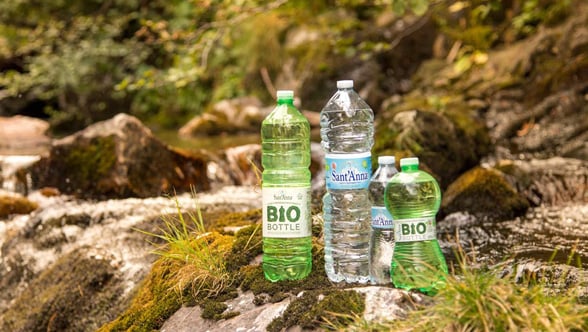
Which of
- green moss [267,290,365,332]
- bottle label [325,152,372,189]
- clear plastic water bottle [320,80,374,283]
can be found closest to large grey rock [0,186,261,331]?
clear plastic water bottle [320,80,374,283]

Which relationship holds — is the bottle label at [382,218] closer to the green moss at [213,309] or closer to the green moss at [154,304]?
the green moss at [213,309]

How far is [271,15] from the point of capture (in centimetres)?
1288

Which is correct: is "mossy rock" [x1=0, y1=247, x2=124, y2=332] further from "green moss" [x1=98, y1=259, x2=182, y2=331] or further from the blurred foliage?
the blurred foliage

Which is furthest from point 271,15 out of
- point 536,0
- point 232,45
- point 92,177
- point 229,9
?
point 92,177

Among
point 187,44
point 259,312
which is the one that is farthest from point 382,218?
point 187,44

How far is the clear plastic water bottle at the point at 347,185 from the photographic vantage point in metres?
3.04

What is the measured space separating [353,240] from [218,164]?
14.9ft

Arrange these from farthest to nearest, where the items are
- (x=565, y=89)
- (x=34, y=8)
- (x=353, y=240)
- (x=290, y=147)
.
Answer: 1. (x=34, y=8)
2. (x=565, y=89)
3. (x=290, y=147)
4. (x=353, y=240)

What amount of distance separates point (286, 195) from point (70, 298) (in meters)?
1.97

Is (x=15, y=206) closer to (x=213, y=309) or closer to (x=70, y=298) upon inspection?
(x=70, y=298)

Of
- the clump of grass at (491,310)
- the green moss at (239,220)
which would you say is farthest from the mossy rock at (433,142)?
the clump of grass at (491,310)

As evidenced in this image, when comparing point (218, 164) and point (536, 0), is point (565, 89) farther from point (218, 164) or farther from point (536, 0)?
point (218, 164)

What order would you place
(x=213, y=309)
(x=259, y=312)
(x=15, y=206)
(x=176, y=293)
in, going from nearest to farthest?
(x=259, y=312), (x=213, y=309), (x=176, y=293), (x=15, y=206)

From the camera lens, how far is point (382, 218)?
3.02 m
